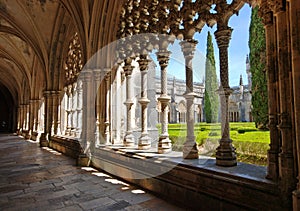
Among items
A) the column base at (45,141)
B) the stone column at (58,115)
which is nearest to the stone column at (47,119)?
the column base at (45,141)

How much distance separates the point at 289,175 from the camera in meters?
1.65

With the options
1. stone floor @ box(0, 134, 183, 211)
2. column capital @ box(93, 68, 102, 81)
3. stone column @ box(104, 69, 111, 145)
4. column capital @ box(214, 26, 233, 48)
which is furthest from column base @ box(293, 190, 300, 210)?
column capital @ box(93, 68, 102, 81)

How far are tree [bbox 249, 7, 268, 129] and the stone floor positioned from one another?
2.05m

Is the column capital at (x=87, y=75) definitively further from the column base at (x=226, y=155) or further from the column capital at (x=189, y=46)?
the column base at (x=226, y=155)

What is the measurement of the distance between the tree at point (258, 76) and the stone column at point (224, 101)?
1225 millimetres

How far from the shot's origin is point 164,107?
337 centimetres

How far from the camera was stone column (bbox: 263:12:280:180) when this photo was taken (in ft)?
6.09

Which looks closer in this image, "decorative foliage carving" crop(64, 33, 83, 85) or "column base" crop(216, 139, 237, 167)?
"column base" crop(216, 139, 237, 167)

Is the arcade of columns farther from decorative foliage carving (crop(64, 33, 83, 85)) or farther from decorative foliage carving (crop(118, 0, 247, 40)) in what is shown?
decorative foliage carving (crop(64, 33, 83, 85))

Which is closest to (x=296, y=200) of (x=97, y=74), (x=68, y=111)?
(x=97, y=74)

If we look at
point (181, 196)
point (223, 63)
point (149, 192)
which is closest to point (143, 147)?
point (149, 192)

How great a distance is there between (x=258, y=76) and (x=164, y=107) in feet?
5.83

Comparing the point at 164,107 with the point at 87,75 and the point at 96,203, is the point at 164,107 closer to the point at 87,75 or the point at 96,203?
the point at 96,203

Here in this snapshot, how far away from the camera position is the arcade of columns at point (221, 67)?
1.67 metres
